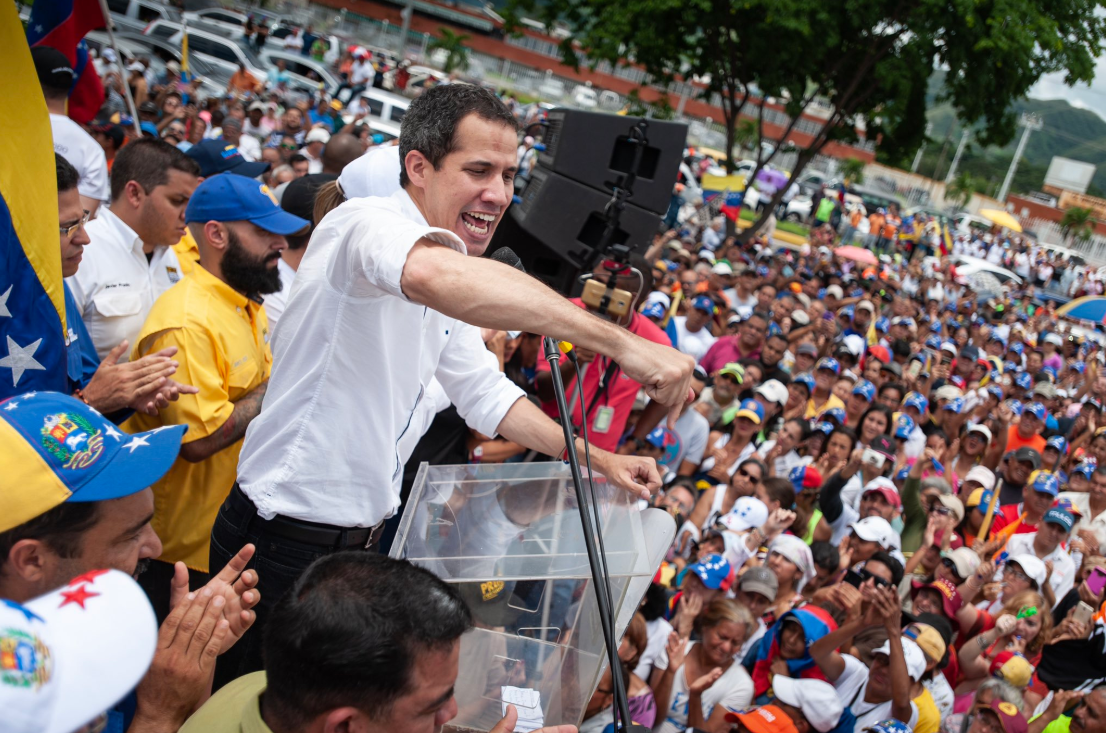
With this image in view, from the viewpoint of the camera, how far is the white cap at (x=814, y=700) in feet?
12.1

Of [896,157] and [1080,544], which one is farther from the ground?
[896,157]

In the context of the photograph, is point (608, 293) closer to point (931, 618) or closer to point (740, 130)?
point (931, 618)

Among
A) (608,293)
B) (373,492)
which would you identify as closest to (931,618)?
(608,293)

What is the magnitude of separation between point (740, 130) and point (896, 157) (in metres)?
23.7

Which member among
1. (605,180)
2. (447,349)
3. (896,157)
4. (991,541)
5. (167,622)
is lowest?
(991,541)

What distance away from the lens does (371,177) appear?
3234mm

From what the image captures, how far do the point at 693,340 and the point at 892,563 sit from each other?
12.2ft

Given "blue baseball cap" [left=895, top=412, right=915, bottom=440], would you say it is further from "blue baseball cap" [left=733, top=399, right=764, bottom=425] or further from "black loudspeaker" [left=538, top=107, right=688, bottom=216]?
"black loudspeaker" [left=538, top=107, right=688, bottom=216]

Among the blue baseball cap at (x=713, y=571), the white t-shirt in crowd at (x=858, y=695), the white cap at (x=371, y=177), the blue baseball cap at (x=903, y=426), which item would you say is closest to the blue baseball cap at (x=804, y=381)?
the blue baseball cap at (x=903, y=426)

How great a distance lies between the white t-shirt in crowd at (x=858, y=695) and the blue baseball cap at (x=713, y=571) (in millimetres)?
656

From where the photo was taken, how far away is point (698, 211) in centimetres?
1927

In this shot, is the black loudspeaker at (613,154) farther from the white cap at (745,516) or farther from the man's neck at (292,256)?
the man's neck at (292,256)

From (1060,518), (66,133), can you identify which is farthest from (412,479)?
(1060,518)

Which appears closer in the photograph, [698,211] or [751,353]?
[751,353]
